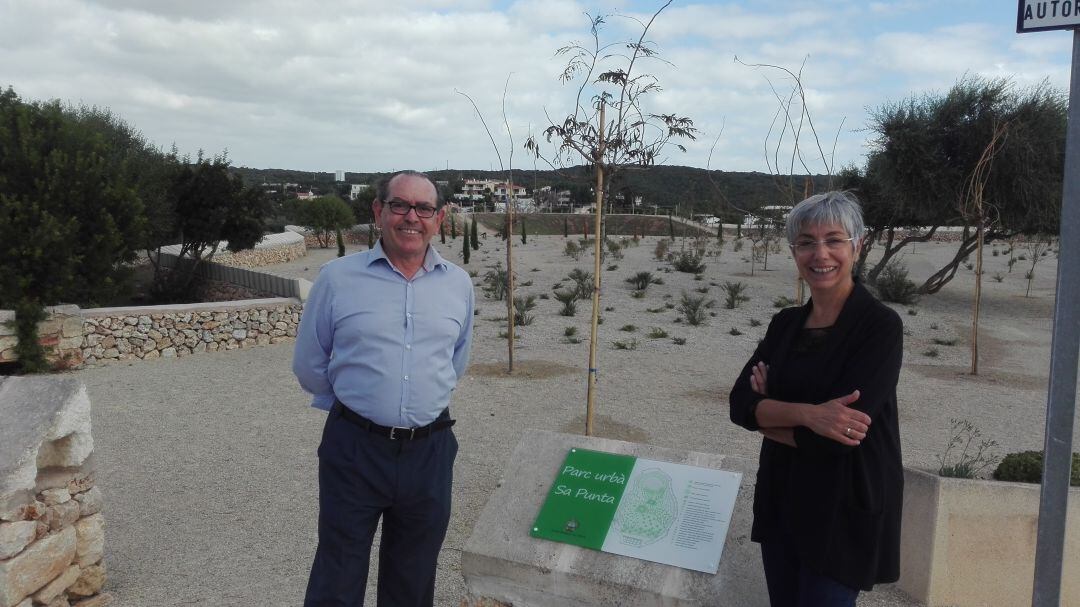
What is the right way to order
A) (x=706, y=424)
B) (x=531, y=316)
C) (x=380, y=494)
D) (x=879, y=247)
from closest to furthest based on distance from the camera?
(x=380, y=494) < (x=706, y=424) < (x=531, y=316) < (x=879, y=247)

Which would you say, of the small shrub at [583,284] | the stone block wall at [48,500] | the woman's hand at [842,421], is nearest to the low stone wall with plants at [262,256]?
the small shrub at [583,284]

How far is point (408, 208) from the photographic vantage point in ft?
9.12

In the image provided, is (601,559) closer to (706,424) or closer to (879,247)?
(706,424)

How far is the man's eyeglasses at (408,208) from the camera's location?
2777 millimetres

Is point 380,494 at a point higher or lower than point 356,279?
lower

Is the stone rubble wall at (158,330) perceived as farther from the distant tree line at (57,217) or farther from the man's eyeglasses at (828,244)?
the man's eyeglasses at (828,244)

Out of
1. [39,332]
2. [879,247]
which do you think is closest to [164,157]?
[39,332]

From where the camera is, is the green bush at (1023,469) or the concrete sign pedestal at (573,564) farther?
the green bush at (1023,469)

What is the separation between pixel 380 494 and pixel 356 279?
77cm

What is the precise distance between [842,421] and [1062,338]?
23.6 inches

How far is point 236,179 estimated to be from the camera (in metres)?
15.8

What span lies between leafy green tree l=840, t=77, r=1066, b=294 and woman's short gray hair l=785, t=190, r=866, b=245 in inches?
534

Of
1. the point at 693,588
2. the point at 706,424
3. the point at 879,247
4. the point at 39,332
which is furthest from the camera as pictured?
the point at 879,247

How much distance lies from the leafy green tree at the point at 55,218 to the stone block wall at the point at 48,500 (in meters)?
6.71
